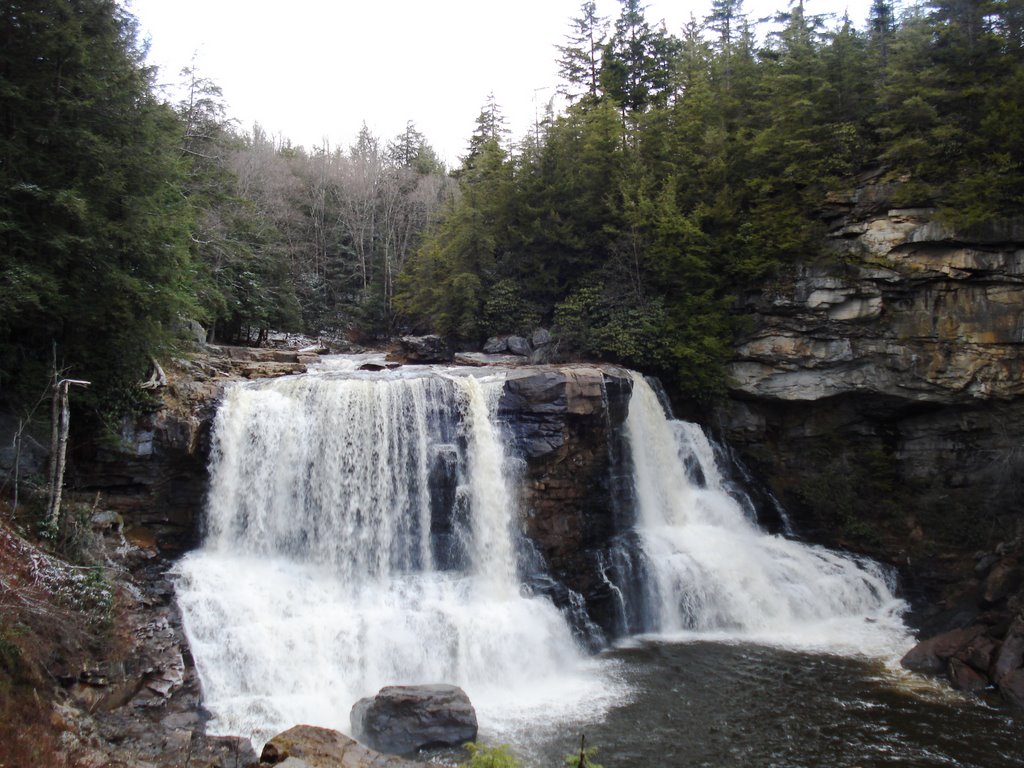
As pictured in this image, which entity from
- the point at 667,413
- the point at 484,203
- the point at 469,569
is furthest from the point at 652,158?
the point at 469,569

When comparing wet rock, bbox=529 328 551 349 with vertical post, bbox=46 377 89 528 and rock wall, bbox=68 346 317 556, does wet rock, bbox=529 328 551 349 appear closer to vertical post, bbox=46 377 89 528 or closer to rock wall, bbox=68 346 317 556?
rock wall, bbox=68 346 317 556

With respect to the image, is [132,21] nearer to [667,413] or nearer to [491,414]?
[491,414]

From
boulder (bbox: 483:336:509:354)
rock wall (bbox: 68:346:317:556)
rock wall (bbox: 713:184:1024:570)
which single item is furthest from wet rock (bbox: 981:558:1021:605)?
rock wall (bbox: 68:346:317:556)

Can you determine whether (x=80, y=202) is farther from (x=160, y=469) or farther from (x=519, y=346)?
(x=519, y=346)

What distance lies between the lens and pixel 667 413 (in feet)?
60.6

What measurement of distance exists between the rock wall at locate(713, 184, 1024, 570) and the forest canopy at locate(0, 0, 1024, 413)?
0.82 meters

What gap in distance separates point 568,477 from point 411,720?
22.8 ft

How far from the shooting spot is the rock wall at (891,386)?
16.1m

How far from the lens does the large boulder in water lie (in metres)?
9.37

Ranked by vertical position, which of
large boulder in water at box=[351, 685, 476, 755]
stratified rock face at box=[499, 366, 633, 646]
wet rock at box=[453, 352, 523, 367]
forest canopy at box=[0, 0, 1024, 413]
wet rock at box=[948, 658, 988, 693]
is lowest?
wet rock at box=[948, 658, 988, 693]

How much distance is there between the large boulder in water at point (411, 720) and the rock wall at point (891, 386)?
39.5 feet

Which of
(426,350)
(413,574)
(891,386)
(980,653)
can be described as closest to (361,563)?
(413,574)

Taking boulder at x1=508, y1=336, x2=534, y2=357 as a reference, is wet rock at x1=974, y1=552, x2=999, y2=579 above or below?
below

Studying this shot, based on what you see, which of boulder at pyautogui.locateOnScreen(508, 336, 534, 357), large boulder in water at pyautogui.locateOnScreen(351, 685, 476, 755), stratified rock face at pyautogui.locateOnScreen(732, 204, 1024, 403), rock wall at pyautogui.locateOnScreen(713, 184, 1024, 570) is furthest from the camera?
boulder at pyautogui.locateOnScreen(508, 336, 534, 357)
